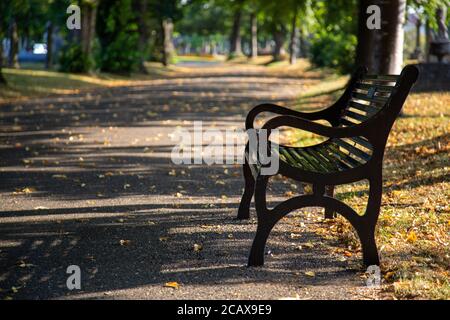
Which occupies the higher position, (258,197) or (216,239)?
(258,197)

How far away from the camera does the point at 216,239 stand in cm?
601

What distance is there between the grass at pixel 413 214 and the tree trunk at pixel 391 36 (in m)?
1.64

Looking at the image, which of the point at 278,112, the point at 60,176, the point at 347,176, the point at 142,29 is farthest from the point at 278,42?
the point at 347,176

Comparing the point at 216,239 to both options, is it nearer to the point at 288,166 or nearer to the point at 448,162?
the point at 288,166

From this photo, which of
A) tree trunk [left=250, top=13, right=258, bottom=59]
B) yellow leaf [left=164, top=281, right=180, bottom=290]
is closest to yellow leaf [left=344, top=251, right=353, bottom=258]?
yellow leaf [left=164, top=281, right=180, bottom=290]

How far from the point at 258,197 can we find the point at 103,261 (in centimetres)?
123

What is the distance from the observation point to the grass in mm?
4832

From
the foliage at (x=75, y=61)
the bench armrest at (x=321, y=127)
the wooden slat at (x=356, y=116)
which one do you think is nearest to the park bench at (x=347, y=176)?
the bench armrest at (x=321, y=127)

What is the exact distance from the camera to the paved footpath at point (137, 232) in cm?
476

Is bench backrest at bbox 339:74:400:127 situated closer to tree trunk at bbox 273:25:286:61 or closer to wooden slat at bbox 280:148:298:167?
wooden slat at bbox 280:148:298:167

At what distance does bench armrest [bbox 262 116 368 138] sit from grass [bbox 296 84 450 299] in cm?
96

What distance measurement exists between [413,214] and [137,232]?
2462 mm

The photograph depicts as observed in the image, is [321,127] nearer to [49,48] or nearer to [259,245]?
[259,245]
